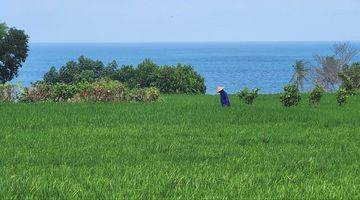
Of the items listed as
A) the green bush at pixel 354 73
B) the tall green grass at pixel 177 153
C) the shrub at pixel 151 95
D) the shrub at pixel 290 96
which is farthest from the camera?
the green bush at pixel 354 73

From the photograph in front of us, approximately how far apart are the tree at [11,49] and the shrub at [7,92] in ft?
107

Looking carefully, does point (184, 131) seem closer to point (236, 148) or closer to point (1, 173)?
point (236, 148)

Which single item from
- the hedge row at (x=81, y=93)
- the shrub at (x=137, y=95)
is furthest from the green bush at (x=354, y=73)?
the hedge row at (x=81, y=93)

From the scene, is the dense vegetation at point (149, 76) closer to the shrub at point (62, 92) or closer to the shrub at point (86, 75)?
the shrub at point (86, 75)

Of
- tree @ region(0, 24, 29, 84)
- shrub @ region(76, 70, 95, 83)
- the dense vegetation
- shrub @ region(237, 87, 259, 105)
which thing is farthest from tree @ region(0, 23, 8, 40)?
shrub @ region(237, 87, 259, 105)

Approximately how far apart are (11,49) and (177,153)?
4867 centimetres

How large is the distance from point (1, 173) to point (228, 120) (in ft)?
34.0

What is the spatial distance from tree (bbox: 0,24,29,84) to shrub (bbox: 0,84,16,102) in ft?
107

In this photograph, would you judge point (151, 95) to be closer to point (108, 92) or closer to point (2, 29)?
point (108, 92)

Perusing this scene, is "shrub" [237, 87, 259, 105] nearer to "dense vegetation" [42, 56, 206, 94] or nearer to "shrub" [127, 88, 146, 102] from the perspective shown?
"shrub" [127, 88, 146, 102]

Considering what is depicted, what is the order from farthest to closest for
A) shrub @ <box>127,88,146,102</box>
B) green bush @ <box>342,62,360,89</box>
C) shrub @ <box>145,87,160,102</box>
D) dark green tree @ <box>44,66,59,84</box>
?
1. dark green tree @ <box>44,66,59,84</box>
2. green bush @ <box>342,62,360,89</box>
3. shrub @ <box>145,87,160,102</box>
4. shrub @ <box>127,88,146,102</box>

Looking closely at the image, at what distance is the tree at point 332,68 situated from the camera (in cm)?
8069

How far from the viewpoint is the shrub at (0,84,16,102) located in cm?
2581

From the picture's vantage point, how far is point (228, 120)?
62.4 feet
